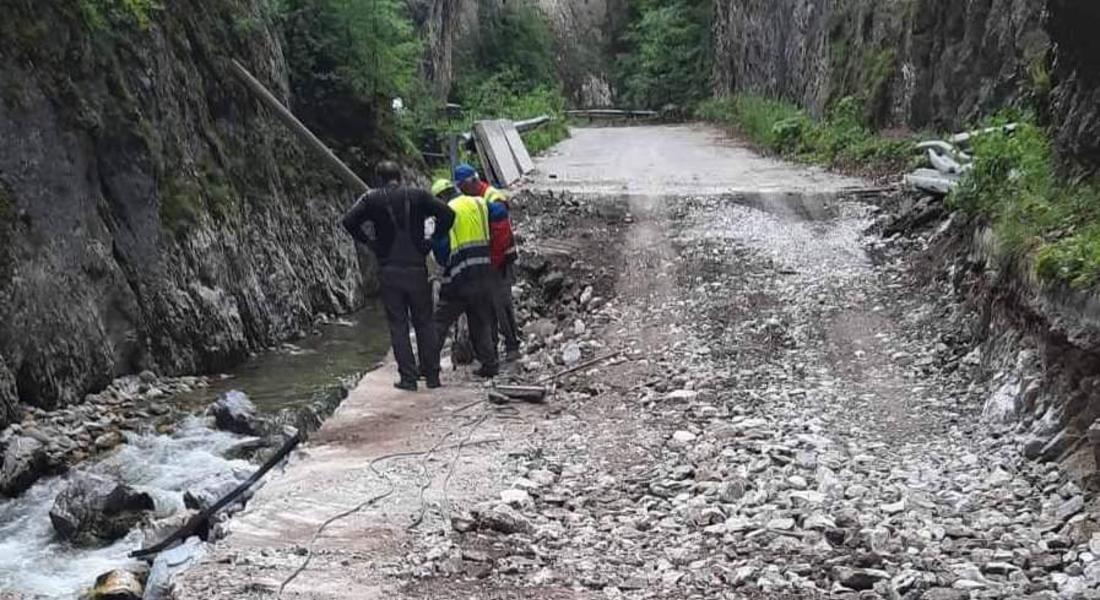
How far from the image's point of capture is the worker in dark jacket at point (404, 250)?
9.34 meters

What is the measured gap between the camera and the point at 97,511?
7.70 m

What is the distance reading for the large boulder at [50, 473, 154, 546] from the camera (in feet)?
24.8

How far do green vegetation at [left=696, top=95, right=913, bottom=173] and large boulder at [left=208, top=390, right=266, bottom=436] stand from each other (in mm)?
10729

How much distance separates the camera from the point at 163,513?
7824mm

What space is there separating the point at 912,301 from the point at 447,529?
18.5 ft

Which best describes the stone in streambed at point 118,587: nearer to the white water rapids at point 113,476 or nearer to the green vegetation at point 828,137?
the white water rapids at point 113,476

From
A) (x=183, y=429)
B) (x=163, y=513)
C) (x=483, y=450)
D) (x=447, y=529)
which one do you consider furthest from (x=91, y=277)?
(x=447, y=529)

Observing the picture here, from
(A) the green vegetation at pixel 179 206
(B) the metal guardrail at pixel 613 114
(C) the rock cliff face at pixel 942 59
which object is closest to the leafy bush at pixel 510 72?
(B) the metal guardrail at pixel 613 114

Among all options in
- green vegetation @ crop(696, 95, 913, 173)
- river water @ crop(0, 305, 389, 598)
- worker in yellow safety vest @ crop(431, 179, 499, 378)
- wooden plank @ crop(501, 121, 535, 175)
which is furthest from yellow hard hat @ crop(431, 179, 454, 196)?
wooden plank @ crop(501, 121, 535, 175)

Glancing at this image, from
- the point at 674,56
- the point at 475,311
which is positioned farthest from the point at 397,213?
the point at 674,56

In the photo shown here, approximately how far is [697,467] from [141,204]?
757 centimetres

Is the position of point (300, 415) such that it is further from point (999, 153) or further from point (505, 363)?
point (999, 153)

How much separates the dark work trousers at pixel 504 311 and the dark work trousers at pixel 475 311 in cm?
8

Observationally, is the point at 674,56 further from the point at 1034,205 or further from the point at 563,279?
the point at 1034,205
